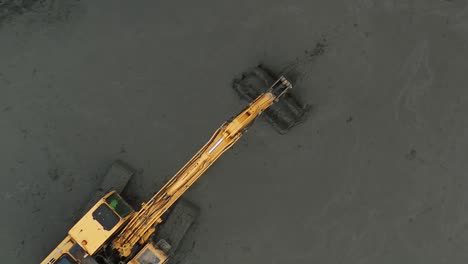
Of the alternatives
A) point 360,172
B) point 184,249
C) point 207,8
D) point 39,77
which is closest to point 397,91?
point 360,172

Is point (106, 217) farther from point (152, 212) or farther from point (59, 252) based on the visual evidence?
point (59, 252)

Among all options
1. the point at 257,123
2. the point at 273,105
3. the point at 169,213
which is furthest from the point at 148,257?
the point at 273,105

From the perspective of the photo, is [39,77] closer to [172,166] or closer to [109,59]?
[109,59]

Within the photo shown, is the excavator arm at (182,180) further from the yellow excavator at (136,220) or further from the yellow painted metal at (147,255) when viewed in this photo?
the yellow painted metal at (147,255)

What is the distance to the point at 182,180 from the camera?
10.6 metres

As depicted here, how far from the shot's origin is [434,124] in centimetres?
1233

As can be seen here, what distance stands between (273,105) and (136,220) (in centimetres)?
471

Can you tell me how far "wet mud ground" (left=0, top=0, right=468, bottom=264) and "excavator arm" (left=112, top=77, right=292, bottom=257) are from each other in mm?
1174

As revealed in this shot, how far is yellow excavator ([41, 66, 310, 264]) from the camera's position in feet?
34.0

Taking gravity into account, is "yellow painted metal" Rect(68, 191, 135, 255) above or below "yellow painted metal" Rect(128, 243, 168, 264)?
above

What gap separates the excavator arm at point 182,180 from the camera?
10500 mm

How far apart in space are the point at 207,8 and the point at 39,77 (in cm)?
504

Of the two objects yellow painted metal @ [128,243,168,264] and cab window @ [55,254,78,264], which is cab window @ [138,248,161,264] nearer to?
yellow painted metal @ [128,243,168,264]

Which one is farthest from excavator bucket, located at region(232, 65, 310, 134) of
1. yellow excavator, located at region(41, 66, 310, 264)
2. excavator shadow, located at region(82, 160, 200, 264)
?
excavator shadow, located at region(82, 160, 200, 264)
